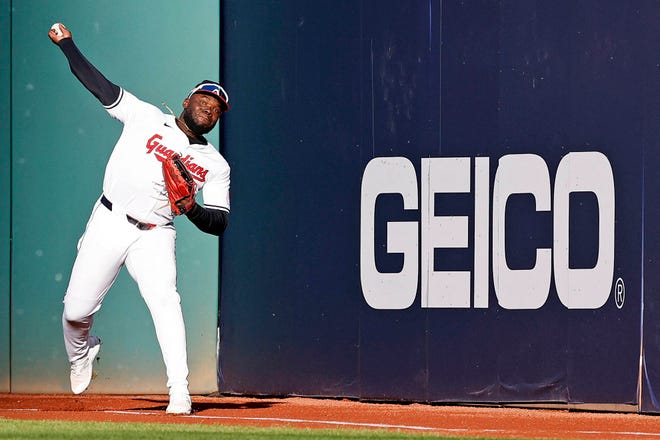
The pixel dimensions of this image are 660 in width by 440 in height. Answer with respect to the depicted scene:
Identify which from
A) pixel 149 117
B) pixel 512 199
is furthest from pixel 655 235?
pixel 149 117

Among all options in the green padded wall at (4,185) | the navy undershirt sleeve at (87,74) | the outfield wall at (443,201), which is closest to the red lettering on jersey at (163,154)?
the navy undershirt sleeve at (87,74)

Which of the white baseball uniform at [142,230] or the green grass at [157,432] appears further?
the white baseball uniform at [142,230]

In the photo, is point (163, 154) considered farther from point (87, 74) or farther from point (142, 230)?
point (87, 74)

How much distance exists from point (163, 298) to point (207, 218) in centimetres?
58

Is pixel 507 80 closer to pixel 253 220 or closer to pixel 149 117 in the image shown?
pixel 253 220

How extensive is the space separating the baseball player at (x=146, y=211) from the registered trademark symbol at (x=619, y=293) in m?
3.15

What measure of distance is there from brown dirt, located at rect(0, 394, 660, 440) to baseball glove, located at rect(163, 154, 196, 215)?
1275mm

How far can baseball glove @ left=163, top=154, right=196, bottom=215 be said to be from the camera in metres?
7.15

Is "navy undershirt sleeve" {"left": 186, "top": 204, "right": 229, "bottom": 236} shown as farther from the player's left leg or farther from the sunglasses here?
the sunglasses

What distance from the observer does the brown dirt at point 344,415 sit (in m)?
7.51

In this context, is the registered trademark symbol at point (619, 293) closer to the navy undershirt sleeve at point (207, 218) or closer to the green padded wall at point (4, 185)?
the navy undershirt sleeve at point (207, 218)

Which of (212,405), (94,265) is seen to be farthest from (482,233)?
(94,265)

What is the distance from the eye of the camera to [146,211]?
7461 millimetres

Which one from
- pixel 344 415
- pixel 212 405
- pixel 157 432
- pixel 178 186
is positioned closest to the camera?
pixel 157 432
